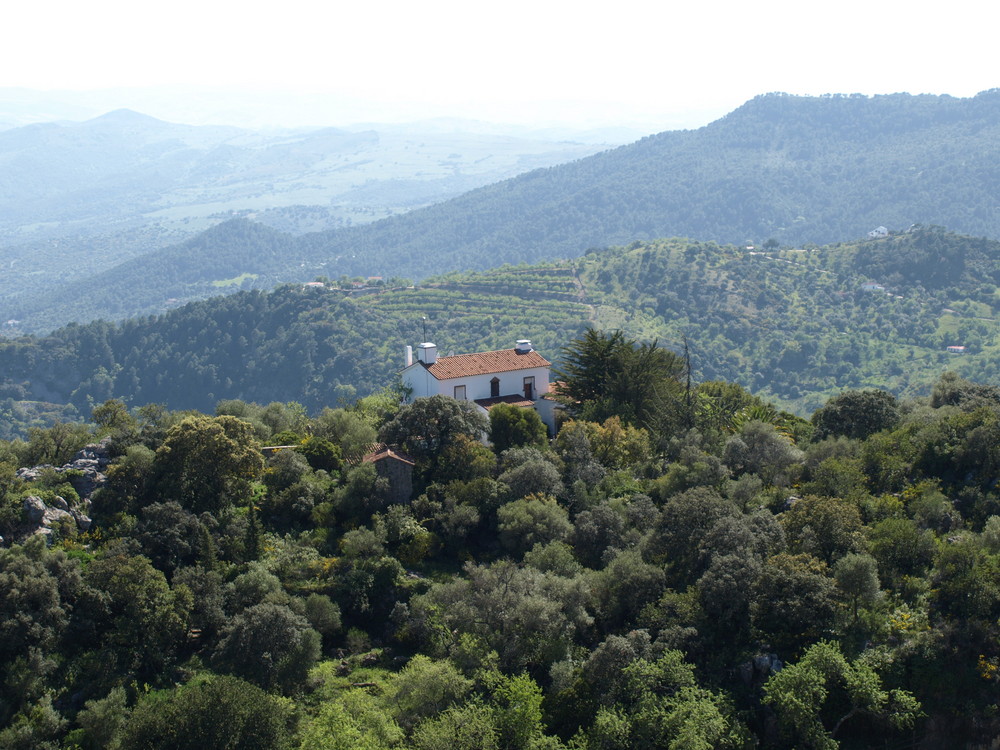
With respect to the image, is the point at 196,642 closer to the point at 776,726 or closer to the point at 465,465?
the point at 465,465

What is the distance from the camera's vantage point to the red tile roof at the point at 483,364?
126ft

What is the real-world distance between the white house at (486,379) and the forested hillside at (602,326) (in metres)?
69.6

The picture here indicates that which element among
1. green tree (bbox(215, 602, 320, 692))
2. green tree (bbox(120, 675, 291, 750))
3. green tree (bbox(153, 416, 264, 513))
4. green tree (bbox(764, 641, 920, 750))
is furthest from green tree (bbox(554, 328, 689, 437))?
green tree (bbox(120, 675, 291, 750))

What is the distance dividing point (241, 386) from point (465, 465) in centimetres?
9563

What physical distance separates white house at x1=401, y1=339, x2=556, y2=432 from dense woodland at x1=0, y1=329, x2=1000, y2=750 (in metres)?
4.05

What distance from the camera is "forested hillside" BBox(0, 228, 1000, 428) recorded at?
11400 cm

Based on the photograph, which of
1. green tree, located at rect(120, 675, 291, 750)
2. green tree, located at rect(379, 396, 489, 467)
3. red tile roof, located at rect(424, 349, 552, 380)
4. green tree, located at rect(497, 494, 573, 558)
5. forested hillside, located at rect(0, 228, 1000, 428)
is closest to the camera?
green tree, located at rect(120, 675, 291, 750)

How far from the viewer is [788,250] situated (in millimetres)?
147375

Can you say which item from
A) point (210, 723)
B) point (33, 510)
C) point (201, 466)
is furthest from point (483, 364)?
point (210, 723)

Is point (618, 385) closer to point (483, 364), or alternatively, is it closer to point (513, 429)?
point (513, 429)

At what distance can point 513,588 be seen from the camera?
24984mm

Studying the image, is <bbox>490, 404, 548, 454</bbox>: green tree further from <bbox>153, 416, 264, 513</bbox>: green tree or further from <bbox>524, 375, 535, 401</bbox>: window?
<bbox>153, 416, 264, 513</bbox>: green tree

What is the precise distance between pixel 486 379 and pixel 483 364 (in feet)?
2.67

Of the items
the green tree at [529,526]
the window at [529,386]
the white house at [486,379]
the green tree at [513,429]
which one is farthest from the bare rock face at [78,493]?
the window at [529,386]
